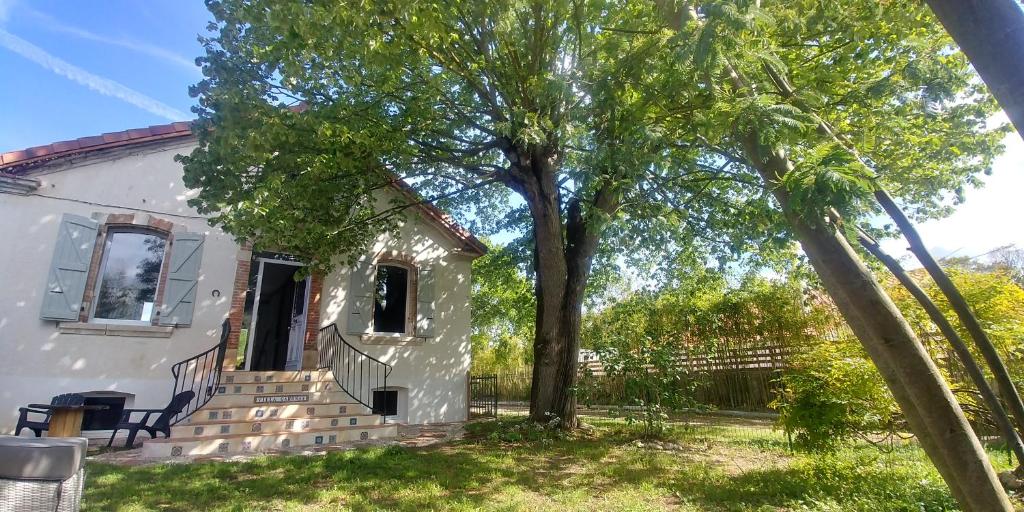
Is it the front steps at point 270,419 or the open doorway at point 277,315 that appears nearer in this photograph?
the front steps at point 270,419

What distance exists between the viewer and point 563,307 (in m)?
7.85

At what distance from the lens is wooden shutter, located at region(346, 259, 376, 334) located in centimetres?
916

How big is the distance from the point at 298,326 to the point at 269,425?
2794 millimetres

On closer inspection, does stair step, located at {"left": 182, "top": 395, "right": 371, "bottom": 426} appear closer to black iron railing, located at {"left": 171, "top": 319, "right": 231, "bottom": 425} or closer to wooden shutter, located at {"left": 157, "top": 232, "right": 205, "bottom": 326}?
black iron railing, located at {"left": 171, "top": 319, "right": 231, "bottom": 425}

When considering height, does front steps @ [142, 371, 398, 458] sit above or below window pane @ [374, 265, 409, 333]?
below

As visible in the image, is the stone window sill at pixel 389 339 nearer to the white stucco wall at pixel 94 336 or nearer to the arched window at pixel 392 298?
the white stucco wall at pixel 94 336

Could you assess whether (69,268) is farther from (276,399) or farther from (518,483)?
(518,483)

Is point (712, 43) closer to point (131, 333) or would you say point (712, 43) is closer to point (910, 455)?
point (910, 455)

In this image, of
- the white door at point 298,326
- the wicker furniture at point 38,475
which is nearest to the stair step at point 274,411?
the white door at point 298,326

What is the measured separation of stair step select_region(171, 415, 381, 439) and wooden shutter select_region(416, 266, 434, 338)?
264 centimetres

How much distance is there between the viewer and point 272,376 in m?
7.61

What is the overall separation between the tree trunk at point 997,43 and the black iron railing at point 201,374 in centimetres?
865

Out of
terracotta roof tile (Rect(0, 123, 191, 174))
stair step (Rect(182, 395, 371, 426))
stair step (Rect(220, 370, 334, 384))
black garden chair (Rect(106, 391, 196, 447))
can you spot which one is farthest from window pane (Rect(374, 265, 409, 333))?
terracotta roof tile (Rect(0, 123, 191, 174))

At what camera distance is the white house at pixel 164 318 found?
6801 millimetres
